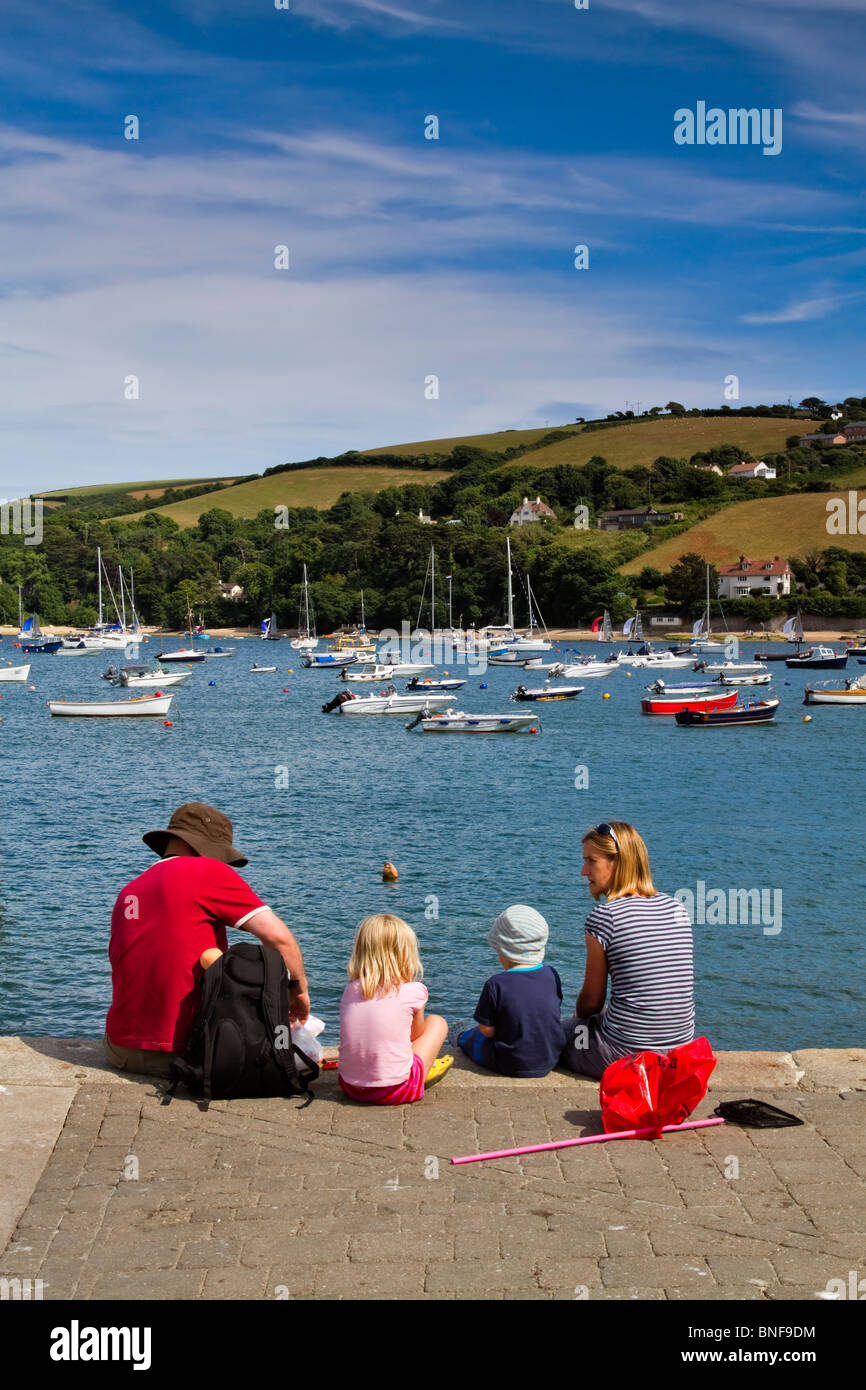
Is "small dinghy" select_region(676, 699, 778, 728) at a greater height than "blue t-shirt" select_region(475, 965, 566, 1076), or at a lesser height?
lesser

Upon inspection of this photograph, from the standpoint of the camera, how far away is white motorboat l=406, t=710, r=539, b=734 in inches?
2173

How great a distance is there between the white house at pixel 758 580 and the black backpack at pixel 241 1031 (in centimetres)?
14148

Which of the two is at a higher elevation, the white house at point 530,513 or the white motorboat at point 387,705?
the white house at point 530,513

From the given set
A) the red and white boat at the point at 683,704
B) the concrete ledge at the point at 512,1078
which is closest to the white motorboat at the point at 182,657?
the red and white boat at the point at 683,704

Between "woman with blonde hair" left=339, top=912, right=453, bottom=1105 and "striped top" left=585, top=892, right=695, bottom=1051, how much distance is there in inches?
40.9

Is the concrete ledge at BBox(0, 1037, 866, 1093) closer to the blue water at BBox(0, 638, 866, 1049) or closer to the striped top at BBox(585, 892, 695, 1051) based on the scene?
the striped top at BBox(585, 892, 695, 1051)

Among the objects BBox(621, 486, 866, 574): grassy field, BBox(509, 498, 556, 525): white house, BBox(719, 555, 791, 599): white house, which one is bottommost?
BBox(719, 555, 791, 599): white house

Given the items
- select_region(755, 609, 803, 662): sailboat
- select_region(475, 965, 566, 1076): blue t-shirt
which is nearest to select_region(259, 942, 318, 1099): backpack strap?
select_region(475, 965, 566, 1076): blue t-shirt

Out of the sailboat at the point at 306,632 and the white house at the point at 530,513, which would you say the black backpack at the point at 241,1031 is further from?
the white house at the point at 530,513

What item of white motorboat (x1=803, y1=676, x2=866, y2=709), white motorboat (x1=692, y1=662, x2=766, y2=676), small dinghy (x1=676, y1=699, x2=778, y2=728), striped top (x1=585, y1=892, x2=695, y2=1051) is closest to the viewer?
striped top (x1=585, y1=892, x2=695, y2=1051)

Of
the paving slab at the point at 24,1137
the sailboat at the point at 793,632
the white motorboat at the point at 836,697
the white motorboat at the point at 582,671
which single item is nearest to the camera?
the paving slab at the point at 24,1137

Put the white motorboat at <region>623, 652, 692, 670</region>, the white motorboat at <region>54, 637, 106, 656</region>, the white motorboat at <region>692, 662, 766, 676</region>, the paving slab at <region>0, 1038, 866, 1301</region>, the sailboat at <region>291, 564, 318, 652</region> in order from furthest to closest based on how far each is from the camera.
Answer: the white motorboat at <region>54, 637, 106, 656</region> → the sailboat at <region>291, 564, 318, 652</region> → the white motorboat at <region>623, 652, 692, 670</region> → the white motorboat at <region>692, 662, 766, 676</region> → the paving slab at <region>0, 1038, 866, 1301</region>

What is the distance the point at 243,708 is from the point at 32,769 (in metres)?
28.0

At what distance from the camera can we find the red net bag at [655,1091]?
605 centimetres
